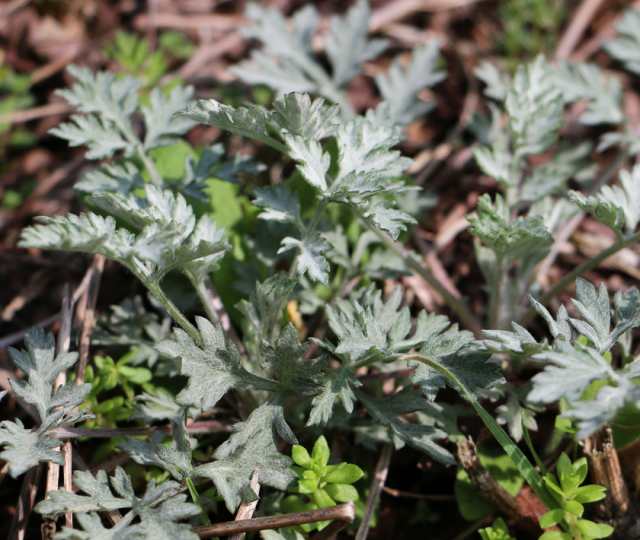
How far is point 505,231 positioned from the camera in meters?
2.39

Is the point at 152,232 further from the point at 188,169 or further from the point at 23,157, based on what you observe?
the point at 23,157

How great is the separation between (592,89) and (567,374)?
1.88 meters

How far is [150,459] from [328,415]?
0.58 meters

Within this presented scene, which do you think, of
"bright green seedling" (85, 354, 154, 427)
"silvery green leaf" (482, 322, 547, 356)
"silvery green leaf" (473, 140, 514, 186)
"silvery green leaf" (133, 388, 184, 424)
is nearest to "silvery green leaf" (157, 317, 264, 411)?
"silvery green leaf" (133, 388, 184, 424)

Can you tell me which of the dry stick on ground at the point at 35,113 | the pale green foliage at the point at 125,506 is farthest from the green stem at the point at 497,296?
the dry stick on ground at the point at 35,113

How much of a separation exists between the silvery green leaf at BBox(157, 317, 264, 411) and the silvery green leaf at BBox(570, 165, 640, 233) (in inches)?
46.9

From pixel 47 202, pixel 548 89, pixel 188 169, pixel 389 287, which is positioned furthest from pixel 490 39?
pixel 47 202

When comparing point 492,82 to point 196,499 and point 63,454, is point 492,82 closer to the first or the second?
point 196,499

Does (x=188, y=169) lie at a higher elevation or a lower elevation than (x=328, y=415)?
higher

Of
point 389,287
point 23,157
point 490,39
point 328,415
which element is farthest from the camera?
point 490,39

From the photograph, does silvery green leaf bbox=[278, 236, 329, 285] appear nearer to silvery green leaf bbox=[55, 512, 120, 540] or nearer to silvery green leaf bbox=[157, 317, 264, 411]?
silvery green leaf bbox=[157, 317, 264, 411]

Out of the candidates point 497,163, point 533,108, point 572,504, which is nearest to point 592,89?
point 533,108

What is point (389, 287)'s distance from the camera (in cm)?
305

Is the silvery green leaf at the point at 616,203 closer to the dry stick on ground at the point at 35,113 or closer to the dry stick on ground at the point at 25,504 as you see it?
the dry stick on ground at the point at 25,504
